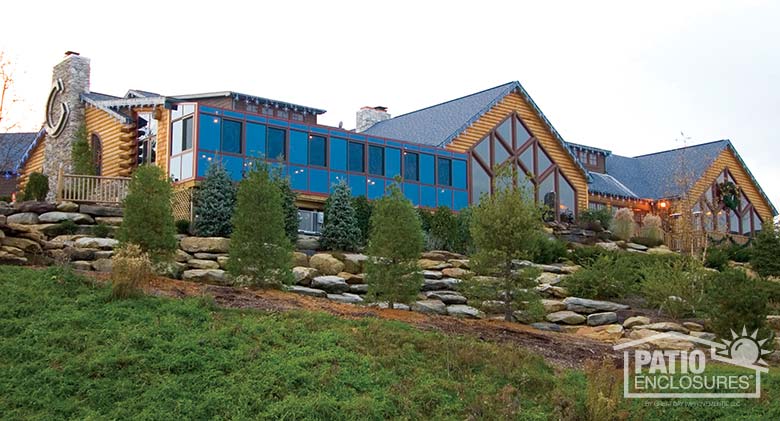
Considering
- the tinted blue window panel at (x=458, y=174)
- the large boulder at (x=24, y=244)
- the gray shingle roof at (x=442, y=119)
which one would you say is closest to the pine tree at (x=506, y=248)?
the large boulder at (x=24, y=244)

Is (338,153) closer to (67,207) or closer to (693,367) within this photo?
(67,207)

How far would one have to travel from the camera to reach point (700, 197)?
35.8m

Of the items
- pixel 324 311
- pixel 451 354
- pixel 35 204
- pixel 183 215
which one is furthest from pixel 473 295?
pixel 35 204

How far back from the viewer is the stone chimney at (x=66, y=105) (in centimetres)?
2669

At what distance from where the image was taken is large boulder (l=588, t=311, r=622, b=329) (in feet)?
51.4

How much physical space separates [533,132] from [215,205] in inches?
574

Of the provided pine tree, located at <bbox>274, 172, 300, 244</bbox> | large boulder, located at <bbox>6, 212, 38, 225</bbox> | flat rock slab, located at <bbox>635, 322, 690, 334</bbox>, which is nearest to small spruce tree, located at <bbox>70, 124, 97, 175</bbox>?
large boulder, located at <bbox>6, 212, 38, 225</bbox>

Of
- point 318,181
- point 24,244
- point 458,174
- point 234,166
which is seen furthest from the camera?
point 458,174

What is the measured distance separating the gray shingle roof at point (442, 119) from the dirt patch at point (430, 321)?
14124 mm

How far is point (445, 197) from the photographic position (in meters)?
26.5

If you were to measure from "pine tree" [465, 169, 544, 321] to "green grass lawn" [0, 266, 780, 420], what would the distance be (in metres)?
3.78

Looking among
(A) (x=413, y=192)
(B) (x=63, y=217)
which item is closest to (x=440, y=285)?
(A) (x=413, y=192)

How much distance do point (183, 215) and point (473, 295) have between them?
8.79 metres

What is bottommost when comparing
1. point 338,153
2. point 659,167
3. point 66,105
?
point 338,153
